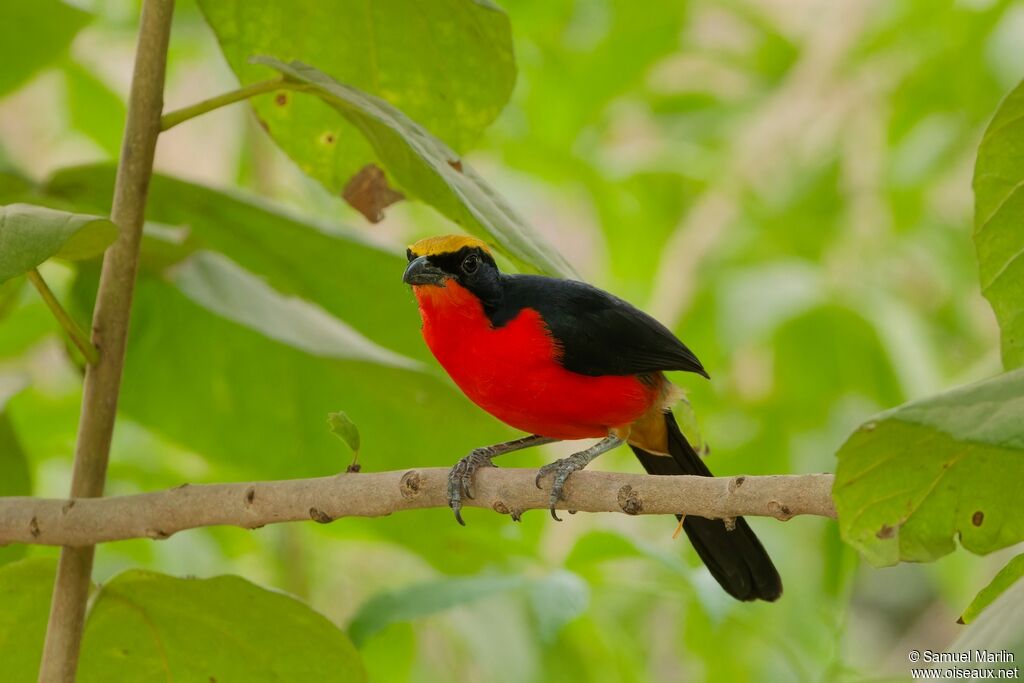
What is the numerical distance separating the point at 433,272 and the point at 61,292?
125cm

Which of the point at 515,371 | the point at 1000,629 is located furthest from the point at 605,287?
the point at 1000,629

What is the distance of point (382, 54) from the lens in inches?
61.5

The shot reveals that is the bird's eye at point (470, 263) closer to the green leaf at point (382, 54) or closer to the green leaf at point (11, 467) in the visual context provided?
the green leaf at point (382, 54)

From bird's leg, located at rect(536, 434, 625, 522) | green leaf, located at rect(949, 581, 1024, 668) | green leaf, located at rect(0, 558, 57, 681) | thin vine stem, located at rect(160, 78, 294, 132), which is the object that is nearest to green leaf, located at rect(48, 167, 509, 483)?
bird's leg, located at rect(536, 434, 625, 522)

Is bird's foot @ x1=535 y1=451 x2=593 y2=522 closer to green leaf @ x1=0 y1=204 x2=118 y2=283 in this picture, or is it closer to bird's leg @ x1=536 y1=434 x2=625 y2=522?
bird's leg @ x1=536 y1=434 x2=625 y2=522

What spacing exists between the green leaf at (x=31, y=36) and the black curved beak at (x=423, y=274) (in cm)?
68

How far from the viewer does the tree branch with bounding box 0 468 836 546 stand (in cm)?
115

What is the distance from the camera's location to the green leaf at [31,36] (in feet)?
5.97

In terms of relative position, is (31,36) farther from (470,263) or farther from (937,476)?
(937,476)

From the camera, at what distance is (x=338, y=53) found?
5.13 feet

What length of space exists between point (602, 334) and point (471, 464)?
299mm

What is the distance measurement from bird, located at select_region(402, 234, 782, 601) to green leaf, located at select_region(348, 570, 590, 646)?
20 cm

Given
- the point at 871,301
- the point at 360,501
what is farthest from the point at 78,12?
the point at 871,301

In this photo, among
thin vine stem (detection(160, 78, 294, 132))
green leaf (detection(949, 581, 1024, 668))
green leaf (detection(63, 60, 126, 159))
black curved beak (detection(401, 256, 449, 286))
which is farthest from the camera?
green leaf (detection(63, 60, 126, 159))
